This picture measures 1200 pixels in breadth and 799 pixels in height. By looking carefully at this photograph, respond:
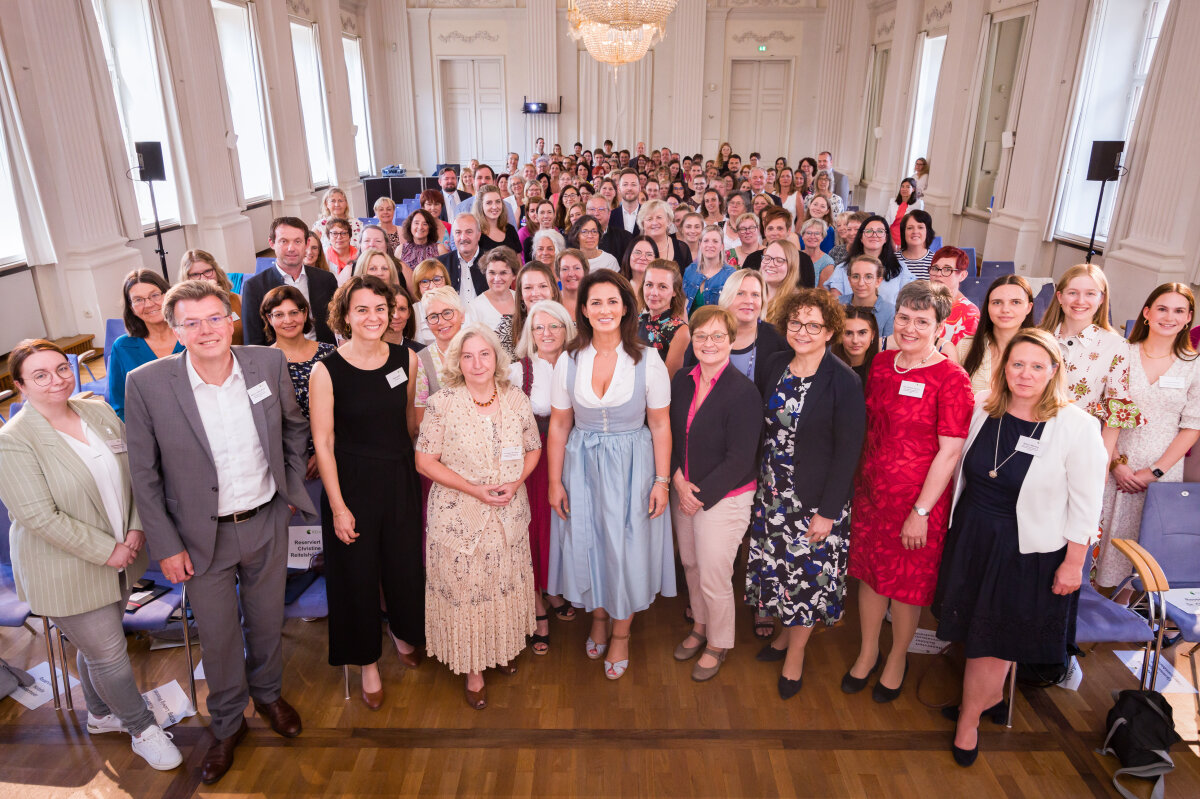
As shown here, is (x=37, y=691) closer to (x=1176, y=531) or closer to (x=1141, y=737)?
(x=1141, y=737)

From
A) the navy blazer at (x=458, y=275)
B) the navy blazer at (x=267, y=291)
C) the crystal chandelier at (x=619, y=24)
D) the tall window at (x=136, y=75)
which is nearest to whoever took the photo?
the navy blazer at (x=267, y=291)

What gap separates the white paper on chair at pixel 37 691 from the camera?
9.93 feet

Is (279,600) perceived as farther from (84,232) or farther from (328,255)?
(84,232)

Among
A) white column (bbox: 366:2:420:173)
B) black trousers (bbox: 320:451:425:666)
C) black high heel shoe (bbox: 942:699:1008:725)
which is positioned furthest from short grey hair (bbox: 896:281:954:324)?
white column (bbox: 366:2:420:173)

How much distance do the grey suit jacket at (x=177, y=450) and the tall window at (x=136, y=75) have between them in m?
7.10

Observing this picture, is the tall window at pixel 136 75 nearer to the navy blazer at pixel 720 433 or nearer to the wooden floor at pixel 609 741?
the wooden floor at pixel 609 741

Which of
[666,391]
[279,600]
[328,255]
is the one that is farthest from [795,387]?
[328,255]

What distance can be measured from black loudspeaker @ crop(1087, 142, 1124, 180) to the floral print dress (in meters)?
5.65

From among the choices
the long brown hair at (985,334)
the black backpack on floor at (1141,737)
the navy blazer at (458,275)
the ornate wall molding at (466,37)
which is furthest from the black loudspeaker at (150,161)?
the ornate wall molding at (466,37)

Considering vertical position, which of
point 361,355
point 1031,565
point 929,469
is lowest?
point 1031,565

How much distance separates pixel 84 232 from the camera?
6797 millimetres

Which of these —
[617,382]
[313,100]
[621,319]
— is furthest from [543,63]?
[617,382]

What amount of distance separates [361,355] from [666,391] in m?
1.22

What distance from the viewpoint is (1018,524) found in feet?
8.22
